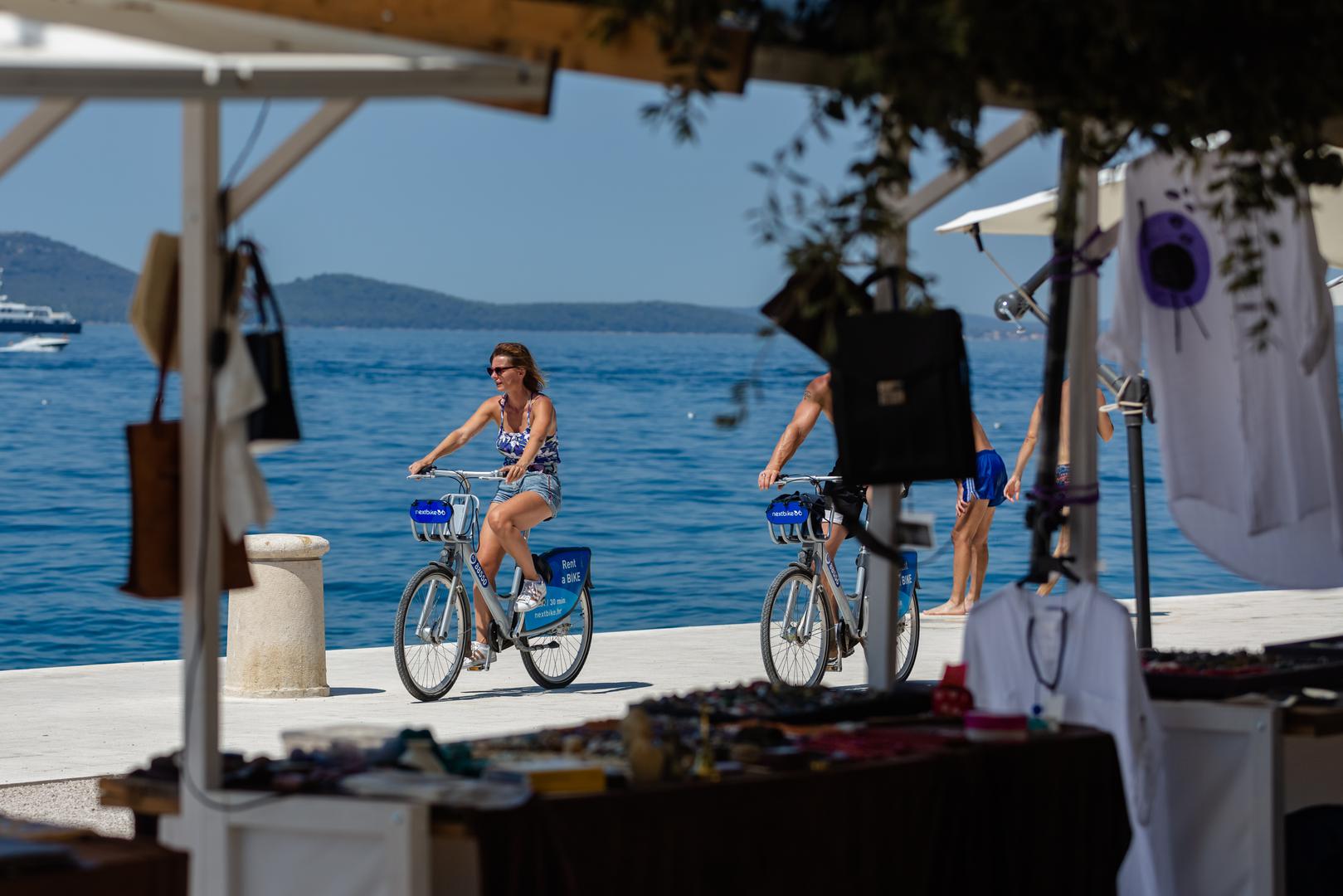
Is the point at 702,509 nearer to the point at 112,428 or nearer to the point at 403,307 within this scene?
the point at 112,428

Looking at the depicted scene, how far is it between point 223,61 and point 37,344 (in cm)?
8260

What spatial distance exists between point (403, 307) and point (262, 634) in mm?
83453

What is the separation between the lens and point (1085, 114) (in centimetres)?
441

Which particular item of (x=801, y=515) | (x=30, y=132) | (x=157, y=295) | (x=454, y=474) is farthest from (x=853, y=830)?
(x=801, y=515)

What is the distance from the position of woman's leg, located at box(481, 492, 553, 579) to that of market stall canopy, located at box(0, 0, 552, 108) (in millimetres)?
6105

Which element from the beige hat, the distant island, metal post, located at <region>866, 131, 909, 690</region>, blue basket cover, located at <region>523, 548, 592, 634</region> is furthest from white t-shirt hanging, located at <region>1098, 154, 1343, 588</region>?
the distant island

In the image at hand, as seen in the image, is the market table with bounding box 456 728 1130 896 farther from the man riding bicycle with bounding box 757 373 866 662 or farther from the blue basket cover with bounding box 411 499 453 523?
the blue basket cover with bounding box 411 499 453 523

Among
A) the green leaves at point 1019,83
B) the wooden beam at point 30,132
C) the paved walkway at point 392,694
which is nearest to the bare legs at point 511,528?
the paved walkway at point 392,694

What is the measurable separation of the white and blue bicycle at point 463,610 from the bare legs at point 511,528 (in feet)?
0.25

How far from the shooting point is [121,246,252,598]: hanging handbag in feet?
13.2

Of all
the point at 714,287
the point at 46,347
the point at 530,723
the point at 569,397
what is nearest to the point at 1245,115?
the point at 530,723

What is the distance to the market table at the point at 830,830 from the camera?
12.6 feet

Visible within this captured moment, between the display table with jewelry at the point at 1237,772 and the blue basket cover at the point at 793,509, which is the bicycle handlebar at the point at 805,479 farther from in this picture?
the display table with jewelry at the point at 1237,772

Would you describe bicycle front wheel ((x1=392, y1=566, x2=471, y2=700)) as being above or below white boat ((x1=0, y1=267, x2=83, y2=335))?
below
